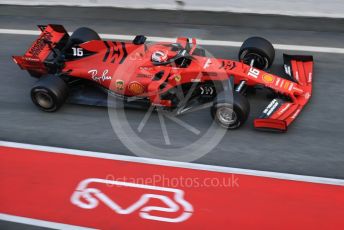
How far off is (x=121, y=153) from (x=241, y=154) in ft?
6.23

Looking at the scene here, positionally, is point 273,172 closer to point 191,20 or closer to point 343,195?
point 343,195

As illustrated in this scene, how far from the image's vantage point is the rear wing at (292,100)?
7.02 meters

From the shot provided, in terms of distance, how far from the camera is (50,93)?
7555mm

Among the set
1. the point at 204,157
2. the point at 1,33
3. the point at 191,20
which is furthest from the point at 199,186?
the point at 1,33

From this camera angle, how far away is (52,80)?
762 cm

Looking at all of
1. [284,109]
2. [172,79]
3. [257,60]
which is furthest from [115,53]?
[284,109]

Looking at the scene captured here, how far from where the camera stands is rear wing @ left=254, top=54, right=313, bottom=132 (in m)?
7.02

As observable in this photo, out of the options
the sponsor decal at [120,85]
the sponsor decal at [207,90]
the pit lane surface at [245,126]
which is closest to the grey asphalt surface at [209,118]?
the pit lane surface at [245,126]

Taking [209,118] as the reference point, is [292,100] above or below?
above

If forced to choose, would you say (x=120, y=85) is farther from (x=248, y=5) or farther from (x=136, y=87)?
(x=248, y=5)

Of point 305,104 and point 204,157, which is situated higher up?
point 305,104

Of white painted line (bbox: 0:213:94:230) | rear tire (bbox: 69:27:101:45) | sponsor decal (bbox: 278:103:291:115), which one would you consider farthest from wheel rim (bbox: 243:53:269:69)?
white painted line (bbox: 0:213:94:230)

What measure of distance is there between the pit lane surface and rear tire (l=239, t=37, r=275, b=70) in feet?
1.83

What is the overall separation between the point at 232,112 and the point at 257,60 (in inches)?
67.8
